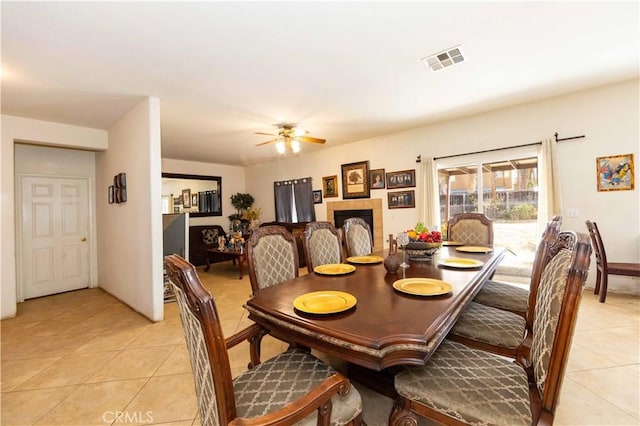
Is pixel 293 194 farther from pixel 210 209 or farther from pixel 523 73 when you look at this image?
pixel 523 73

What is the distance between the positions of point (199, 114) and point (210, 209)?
3890 millimetres

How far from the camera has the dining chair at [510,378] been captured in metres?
0.86

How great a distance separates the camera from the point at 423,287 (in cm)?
146

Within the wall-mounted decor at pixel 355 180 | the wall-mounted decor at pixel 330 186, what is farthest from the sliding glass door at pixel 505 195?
the wall-mounted decor at pixel 330 186

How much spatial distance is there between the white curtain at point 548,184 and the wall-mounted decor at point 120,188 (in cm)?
558

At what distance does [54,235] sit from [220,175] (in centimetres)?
377

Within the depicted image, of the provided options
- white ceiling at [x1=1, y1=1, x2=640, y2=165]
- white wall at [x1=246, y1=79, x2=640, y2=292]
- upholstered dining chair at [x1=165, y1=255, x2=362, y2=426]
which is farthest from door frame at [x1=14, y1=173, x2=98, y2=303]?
white wall at [x1=246, y1=79, x2=640, y2=292]

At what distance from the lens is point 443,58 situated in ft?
8.20

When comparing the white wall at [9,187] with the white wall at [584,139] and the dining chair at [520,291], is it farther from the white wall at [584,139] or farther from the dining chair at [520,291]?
the white wall at [584,139]

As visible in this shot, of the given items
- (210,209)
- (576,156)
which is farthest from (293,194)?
(576,156)

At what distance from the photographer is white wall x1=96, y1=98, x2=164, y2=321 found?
2984 mm

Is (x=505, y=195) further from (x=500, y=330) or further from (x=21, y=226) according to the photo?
(x=21, y=226)

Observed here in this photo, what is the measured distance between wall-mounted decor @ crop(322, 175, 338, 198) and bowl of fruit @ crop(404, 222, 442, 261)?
3.82 meters

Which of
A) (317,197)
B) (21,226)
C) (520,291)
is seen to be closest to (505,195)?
(520,291)
